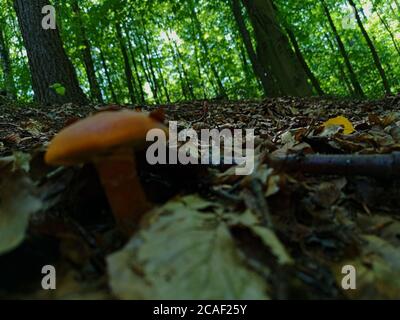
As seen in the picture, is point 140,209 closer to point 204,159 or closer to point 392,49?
point 204,159

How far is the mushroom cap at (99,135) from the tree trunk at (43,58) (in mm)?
5225

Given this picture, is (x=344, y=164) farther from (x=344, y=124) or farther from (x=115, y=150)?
(x=344, y=124)

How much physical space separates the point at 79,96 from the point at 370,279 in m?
5.70

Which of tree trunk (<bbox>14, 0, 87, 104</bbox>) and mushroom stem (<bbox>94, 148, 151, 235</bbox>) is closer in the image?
mushroom stem (<bbox>94, 148, 151, 235</bbox>)

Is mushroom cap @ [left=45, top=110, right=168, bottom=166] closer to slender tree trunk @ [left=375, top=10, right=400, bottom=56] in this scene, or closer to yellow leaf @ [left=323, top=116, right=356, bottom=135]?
yellow leaf @ [left=323, top=116, right=356, bottom=135]

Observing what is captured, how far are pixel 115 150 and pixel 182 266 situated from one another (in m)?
0.39

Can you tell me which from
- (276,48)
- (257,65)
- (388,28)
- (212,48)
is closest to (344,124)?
(276,48)

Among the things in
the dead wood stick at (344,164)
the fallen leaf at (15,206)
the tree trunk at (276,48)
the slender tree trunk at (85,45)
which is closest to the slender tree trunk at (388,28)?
the slender tree trunk at (85,45)

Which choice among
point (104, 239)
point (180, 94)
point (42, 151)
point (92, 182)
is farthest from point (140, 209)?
point (180, 94)

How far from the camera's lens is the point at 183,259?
1022 millimetres

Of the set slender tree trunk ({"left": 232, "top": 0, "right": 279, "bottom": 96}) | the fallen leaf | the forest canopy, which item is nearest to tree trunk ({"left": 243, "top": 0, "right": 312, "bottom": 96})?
the forest canopy

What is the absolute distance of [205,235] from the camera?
111 centimetres

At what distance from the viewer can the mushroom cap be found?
1028 millimetres

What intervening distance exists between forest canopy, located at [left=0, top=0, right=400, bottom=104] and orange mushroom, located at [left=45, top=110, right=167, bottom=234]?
366cm
